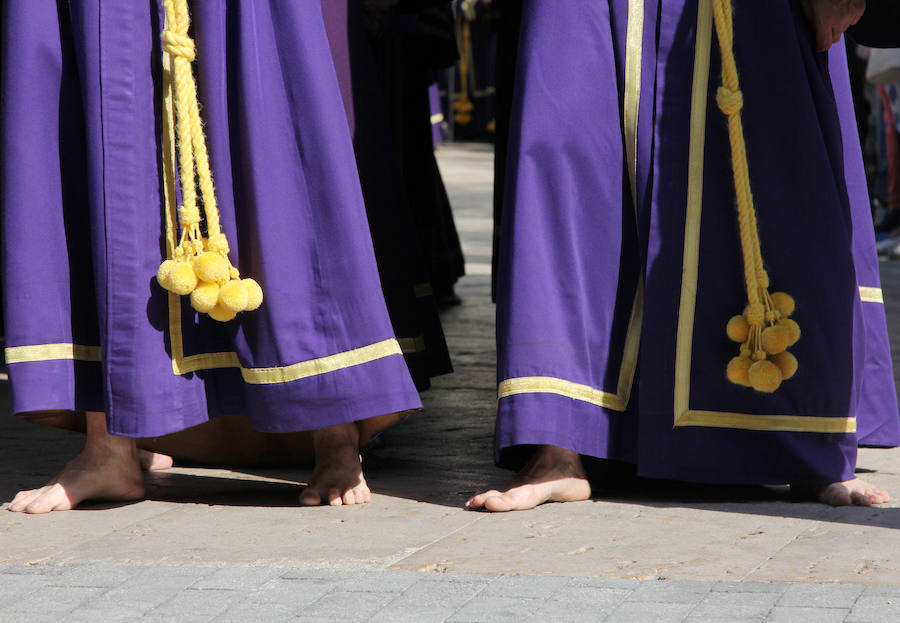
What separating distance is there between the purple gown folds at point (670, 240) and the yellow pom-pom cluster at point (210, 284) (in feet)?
1.67

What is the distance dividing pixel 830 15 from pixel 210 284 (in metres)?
1.32

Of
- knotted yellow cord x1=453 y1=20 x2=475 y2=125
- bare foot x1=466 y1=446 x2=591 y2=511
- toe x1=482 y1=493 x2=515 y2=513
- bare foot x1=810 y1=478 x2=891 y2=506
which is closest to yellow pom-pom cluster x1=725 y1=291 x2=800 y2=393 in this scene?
bare foot x1=810 y1=478 x2=891 y2=506

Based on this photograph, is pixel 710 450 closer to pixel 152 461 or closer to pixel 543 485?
pixel 543 485

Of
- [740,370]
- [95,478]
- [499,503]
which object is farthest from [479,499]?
[95,478]

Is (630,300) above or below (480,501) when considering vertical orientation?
above

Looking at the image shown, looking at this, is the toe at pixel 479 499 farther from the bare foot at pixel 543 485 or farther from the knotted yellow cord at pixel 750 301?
the knotted yellow cord at pixel 750 301

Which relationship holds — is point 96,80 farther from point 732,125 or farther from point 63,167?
point 732,125

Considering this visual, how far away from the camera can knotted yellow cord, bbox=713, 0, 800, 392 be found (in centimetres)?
285

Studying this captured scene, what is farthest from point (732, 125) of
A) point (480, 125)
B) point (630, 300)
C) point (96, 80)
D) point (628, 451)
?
point (480, 125)

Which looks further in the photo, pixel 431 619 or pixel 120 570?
pixel 120 570

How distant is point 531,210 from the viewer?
2.90 meters

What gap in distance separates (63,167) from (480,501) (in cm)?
106

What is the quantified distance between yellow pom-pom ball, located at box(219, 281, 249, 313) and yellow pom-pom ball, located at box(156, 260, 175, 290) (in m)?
0.10

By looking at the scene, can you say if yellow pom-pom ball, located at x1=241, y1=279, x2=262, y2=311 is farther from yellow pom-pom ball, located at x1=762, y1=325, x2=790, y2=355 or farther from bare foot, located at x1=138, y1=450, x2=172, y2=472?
yellow pom-pom ball, located at x1=762, y1=325, x2=790, y2=355
